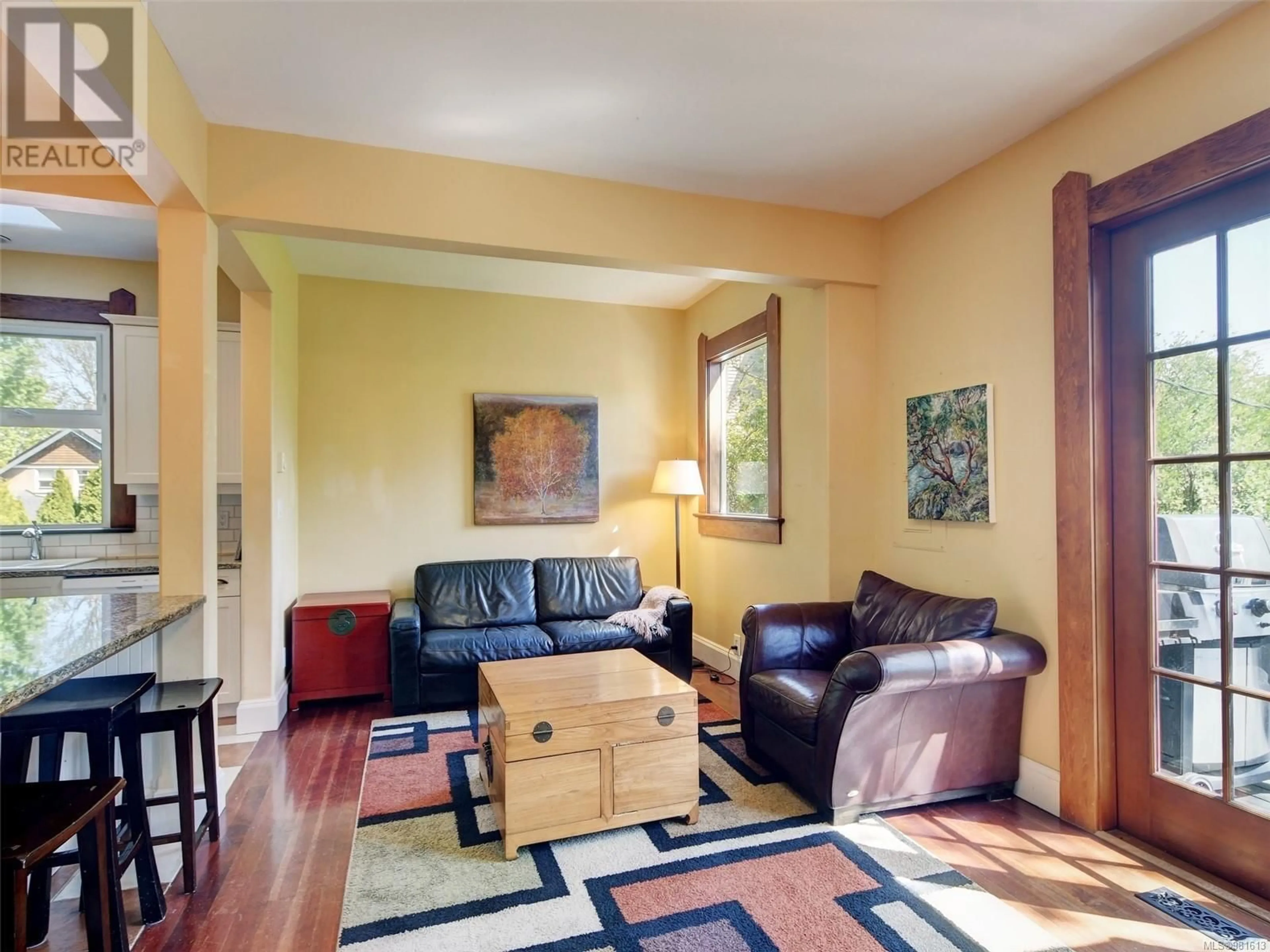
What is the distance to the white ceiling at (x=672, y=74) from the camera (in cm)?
193

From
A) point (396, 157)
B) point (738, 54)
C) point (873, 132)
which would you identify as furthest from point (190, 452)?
point (873, 132)

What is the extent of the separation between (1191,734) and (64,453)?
5658 millimetres

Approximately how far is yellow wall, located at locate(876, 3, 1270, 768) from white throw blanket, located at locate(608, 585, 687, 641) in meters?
1.46

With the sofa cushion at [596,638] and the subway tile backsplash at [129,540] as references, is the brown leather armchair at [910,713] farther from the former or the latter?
the subway tile backsplash at [129,540]

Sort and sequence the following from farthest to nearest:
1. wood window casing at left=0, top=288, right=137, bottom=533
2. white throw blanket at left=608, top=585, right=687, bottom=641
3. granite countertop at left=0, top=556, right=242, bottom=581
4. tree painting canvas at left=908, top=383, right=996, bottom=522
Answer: white throw blanket at left=608, top=585, right=687, bottom=641, wood window casing at left=0, top=288, right=137, bottom=533, granite countertop at left=0, top=556, right=242, bottom=581, tree painting canvas at left=908, top=383, right=996, bottom=522

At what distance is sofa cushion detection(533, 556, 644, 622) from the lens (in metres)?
4.51

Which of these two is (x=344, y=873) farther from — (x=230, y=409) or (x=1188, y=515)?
(x=1188, y=515)

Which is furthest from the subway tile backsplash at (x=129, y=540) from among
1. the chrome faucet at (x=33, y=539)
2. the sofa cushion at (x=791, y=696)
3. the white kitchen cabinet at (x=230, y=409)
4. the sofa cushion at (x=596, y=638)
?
the sofa cushion at (x=791, y=696)

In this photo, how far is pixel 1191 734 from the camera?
215cm

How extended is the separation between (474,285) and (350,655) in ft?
8.70

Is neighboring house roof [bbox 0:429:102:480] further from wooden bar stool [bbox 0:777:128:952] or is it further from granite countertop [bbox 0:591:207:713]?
wooden bar stool [bbox 0:777:128:952]

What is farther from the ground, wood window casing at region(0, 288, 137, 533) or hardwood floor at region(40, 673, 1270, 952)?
wood window casing at region(0, 288, 137, 533)

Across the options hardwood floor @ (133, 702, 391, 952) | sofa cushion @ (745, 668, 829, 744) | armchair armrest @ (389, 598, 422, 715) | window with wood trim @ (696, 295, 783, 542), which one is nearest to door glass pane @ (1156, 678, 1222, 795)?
sofa cushion @ (745, 668, 829, 744)

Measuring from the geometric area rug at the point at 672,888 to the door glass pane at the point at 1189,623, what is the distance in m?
1.03
